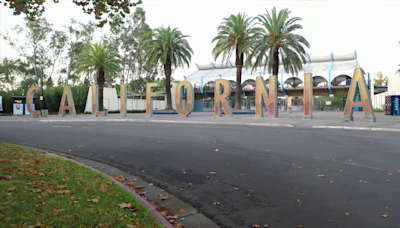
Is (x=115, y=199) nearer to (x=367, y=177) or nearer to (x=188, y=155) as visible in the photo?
(x=188, y=155)

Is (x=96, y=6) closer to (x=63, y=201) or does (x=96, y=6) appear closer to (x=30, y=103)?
(x=63, y=201)

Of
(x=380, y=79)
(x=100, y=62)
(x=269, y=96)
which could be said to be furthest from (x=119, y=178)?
(x=380, y=79)

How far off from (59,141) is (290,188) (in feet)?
35.7

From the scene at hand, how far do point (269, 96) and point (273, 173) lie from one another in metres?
18.4

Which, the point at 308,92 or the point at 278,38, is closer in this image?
the point at 308,92

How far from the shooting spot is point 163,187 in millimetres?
6777

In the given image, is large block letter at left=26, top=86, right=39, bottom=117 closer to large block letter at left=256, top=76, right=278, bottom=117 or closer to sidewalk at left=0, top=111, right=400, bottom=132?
sidewalk at left=0, top=111, right=400, bottom=132

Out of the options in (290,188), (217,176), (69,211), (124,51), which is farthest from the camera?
(124,51)

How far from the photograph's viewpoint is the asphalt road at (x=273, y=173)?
501 centimetres

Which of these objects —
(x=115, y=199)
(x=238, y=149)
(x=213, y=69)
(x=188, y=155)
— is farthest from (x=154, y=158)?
(x=213, y=69)

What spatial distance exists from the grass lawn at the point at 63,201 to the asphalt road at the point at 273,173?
122cm

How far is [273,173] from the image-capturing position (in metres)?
7.46

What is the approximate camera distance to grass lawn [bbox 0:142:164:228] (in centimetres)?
417

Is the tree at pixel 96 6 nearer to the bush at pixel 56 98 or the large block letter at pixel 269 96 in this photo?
the large block letter at pixel 269 96
